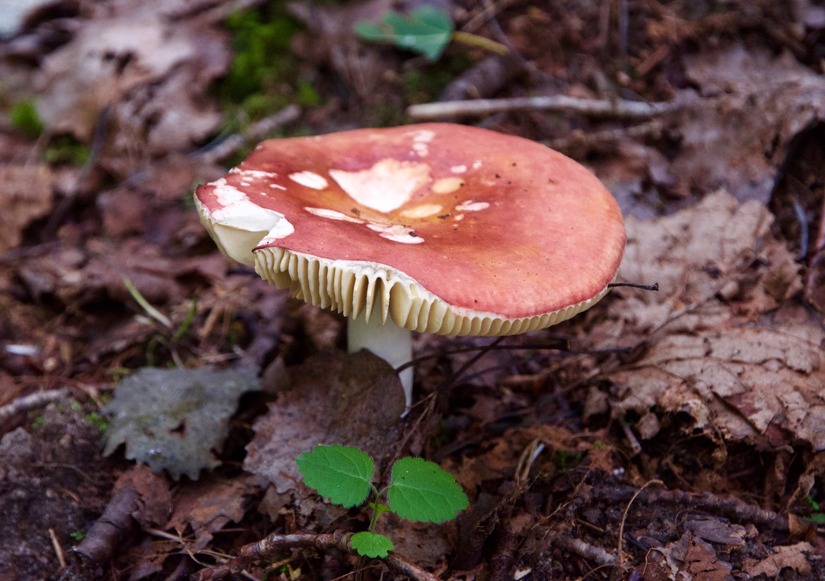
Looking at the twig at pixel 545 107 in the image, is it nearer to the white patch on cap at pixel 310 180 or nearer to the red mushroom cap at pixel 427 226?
the red mushroom cap at pixel 427 226

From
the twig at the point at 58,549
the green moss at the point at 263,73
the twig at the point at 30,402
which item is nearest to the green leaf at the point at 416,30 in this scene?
the green moss at the point at 263,73

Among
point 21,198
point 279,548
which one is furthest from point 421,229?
point 21,198

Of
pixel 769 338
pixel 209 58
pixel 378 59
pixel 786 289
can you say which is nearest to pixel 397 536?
pixel 769 338

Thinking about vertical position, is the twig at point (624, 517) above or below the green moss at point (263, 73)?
below

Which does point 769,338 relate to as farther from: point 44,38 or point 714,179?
point 44,38

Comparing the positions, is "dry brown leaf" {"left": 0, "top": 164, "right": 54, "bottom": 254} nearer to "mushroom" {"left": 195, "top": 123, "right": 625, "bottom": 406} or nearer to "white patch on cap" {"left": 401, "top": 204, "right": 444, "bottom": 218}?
"mushroom" {"left": 195, "top": 123, "right": 625, "bottom": 406}

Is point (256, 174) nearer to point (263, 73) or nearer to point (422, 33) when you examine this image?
point (422, 33)

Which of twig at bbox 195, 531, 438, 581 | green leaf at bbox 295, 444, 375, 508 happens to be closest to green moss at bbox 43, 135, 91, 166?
twig at bbox 195, 531, 438, 581
